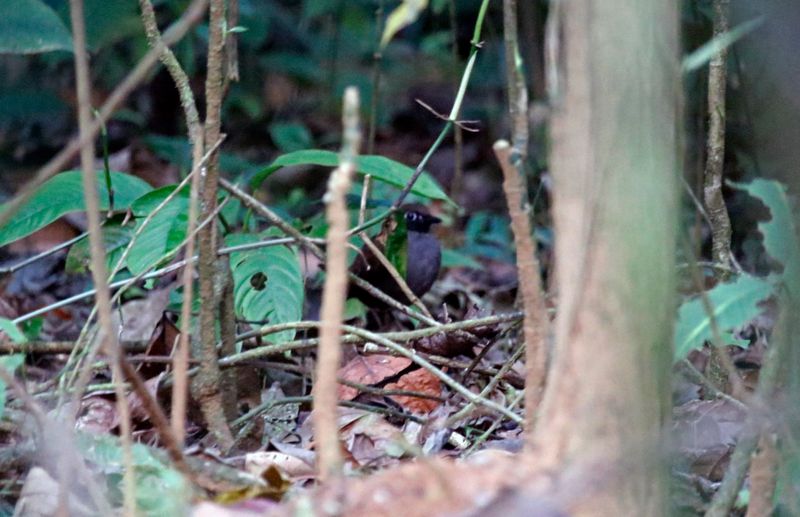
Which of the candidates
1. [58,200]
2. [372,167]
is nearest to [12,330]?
[58,200]

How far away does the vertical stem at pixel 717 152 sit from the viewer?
1656 mm

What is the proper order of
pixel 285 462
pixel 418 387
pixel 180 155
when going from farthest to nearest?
pixel 180 155, pixel 418 387, pixel 285 462

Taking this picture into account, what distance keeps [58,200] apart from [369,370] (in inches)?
26.7

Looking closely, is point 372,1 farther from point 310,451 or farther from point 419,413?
point 310,451

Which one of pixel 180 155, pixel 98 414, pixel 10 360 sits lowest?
pixel 98 414

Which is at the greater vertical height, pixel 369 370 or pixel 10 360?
pixel 10 360

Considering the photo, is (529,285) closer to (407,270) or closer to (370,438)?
(370,438)

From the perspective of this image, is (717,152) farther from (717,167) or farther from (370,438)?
(370,438)

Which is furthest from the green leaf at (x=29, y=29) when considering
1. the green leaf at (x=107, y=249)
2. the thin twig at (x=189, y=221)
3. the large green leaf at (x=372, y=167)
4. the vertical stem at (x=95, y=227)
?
the vertical stem at (x=95, y=227)

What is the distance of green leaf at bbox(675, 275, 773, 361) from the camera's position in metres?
1.07

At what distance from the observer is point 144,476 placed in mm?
1206

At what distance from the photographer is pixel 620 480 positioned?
90cm

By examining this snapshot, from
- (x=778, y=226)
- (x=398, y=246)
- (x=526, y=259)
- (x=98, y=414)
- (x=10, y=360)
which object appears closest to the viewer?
(x=526, y=259)

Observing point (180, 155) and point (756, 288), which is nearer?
point (756, 288)
